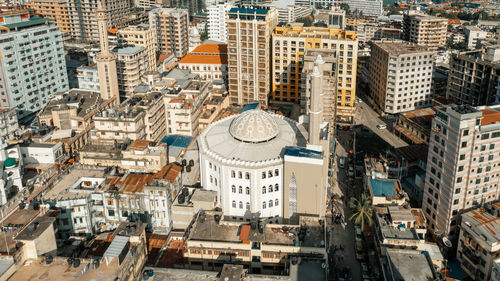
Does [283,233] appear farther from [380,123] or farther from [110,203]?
[380,123]

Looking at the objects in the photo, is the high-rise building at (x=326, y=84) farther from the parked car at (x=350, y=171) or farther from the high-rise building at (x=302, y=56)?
the high-rise building at (x=302, y=56)

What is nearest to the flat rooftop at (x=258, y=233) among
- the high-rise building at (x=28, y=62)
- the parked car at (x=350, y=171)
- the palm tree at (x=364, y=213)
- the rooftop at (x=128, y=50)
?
the palm tree at (x=364, y=213)

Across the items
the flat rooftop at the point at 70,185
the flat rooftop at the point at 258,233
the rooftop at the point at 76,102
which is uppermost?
the rooftop at the point at 76,102

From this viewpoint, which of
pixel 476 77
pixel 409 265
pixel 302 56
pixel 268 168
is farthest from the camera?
pixel 302 56

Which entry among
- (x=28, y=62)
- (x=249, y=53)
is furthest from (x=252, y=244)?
(x=28, y=62)

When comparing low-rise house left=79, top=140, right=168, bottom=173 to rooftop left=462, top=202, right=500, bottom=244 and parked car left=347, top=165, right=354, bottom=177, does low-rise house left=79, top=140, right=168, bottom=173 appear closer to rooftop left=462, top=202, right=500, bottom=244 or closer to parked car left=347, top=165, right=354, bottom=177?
parked car left=347, top=165, right=354, bottom=177

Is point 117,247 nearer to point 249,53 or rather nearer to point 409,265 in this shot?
point 409,265
